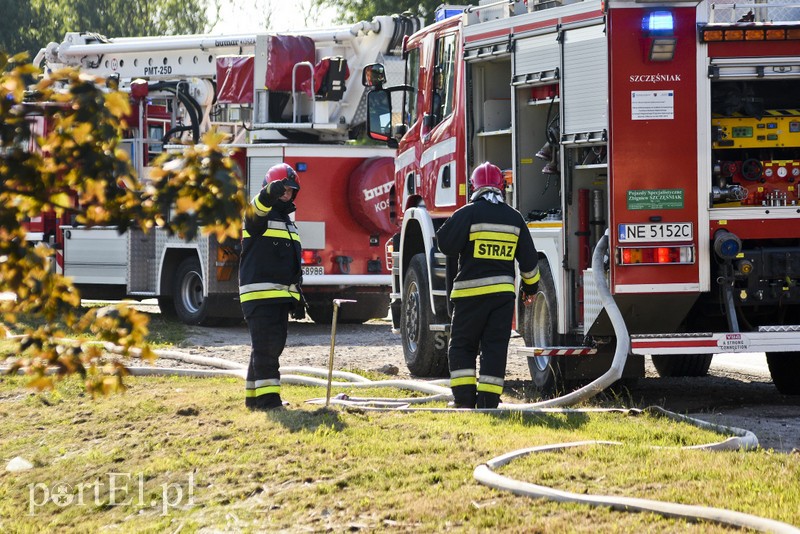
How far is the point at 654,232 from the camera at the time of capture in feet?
28.5

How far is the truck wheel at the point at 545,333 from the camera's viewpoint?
952 cm

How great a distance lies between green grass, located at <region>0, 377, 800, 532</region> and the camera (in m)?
5.68

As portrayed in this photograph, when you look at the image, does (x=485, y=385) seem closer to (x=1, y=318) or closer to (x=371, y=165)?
(x=1, y=318)

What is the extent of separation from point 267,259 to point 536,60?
249cm

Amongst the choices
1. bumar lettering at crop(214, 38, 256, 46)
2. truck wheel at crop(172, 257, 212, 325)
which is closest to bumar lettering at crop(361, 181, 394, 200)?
truck wheel at crop(172, 257, 212, 325)

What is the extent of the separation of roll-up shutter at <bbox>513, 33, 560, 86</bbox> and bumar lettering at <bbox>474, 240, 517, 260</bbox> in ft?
4.59

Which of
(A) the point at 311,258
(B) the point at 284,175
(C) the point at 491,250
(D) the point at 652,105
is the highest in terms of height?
(D) the point at 652,105

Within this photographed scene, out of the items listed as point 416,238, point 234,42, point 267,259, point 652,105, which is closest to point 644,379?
point 416,238

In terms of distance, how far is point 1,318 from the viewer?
440cm

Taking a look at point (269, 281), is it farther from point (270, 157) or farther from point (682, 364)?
point (270, 157)

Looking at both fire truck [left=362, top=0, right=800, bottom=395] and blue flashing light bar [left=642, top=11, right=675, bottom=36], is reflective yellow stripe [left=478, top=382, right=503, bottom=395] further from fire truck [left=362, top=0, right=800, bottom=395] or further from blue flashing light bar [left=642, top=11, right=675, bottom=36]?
blue flashing light bar [left=642, top=11, right=675, bottom=36]

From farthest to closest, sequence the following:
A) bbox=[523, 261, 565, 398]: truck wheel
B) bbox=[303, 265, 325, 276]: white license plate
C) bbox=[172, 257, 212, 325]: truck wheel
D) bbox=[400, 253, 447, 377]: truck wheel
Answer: bbox=[172, 257, 212, 325]: truck wheel < bbox=[303, 265, 325, 276]: white license plate < bbox=[400, 253, 447, 377]: truck wheel < bbox=[523, 261, 565, 398]: truck wheel

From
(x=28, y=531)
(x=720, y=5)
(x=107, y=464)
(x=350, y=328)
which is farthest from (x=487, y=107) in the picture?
(x=350, y=328)

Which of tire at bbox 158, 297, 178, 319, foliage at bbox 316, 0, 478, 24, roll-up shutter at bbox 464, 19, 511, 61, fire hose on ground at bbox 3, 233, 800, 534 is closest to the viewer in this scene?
fire hose on ground at bbox 3, 233, 800, 534
